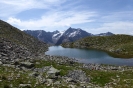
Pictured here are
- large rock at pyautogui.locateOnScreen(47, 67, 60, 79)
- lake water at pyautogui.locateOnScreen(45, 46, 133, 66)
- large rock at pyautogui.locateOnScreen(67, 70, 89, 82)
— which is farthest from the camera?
lake water at pyautogui.locateOnScreen(45, 46, 133, 66)

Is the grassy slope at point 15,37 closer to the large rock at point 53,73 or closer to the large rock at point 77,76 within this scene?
the large rock at point 77,76

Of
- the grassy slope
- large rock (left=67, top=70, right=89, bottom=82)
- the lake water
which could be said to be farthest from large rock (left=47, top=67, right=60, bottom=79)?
the grassy slope

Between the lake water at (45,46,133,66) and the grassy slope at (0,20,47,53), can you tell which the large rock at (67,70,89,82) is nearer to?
the lake water at (45,46,133,66)

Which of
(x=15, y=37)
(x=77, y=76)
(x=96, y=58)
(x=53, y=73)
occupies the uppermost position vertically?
(x=15, y=37)

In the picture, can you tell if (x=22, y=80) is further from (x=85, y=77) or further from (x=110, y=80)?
(x=110, y=80)

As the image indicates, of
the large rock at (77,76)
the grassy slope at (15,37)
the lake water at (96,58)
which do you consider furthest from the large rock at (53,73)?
the grassy slope at (15,37)

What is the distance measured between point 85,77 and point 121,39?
137529mm

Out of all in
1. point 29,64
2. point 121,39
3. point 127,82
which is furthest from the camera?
point 121,39

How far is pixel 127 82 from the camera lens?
1405 inches

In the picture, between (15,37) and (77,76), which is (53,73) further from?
(15,37)

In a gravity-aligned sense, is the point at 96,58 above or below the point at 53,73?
below

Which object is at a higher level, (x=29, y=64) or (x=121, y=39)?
(x=121, y=39)

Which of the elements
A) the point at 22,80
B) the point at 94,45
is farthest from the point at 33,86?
the point at 94,45

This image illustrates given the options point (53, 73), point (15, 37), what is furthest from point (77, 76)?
point (15, 37)
